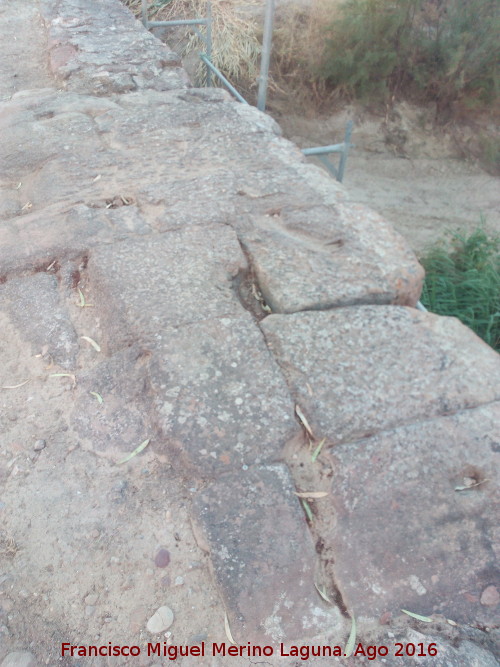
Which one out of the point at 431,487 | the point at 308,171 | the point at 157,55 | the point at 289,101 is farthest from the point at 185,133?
the point at 289,101

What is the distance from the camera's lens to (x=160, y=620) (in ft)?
3.19

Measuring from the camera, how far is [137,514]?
109 centimetres

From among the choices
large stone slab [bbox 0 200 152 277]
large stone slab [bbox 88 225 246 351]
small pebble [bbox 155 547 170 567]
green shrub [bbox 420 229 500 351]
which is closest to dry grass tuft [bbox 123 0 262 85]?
green shrub [bbox 420 229 500 351]

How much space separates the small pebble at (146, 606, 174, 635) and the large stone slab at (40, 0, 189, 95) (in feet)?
7.51

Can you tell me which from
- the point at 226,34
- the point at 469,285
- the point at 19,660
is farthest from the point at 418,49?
the point at 19,660

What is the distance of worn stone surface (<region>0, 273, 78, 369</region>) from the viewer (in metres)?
1.40

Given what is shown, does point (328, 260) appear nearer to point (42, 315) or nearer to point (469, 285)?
point (42, 315)

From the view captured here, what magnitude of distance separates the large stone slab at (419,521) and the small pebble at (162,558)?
0.92 feet

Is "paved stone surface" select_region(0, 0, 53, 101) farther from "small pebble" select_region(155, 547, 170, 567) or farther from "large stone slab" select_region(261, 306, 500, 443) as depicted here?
"small pebble" select_region(155, 547, 170, 567)

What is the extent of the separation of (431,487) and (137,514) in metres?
0.55

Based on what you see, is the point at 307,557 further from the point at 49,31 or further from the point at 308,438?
the point at 49,31

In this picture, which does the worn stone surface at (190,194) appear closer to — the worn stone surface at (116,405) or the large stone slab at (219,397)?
the large stone slab at (219,397)

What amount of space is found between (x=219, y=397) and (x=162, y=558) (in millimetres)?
333

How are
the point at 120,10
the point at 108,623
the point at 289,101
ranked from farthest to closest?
the point at 289,101
the point at 120,10
the point at 108,623
